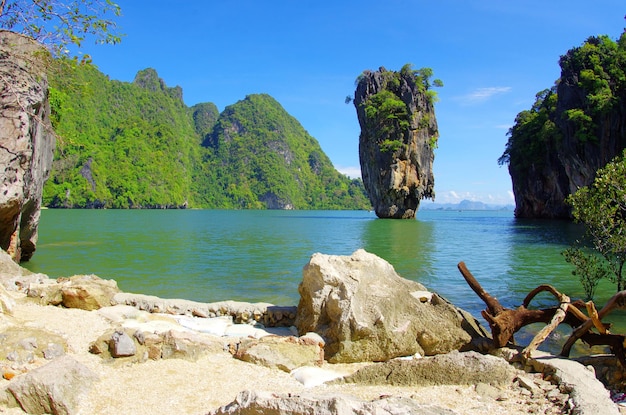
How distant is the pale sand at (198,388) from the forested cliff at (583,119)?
108ft

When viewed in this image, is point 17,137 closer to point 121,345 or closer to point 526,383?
point 121,345

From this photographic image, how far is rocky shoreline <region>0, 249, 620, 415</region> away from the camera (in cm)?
405

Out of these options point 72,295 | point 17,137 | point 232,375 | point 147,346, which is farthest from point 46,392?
point 17,137

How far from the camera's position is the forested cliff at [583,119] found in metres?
32.4

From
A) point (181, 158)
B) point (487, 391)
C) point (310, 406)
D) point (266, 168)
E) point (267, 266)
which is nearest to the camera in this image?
point (310, 406)

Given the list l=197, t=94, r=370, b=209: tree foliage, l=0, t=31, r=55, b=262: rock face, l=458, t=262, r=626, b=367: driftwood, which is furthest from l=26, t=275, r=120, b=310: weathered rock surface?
l=197, t=94, r=370, b=209: tree foliage

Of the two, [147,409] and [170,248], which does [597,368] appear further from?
[170,248]

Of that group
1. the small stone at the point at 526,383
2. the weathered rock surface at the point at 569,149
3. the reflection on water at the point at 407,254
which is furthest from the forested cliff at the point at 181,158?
the small stone at the point at 526,383

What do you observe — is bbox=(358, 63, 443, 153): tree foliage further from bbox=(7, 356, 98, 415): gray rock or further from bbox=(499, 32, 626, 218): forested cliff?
bbox=(7, 356, 98, 415): gray rock

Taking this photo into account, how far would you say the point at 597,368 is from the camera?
219 inches

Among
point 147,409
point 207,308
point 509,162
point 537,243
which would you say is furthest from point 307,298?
point 509,162

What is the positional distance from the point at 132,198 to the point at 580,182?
3737 inches

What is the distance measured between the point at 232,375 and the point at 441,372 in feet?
7.89

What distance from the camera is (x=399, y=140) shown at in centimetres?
5391
